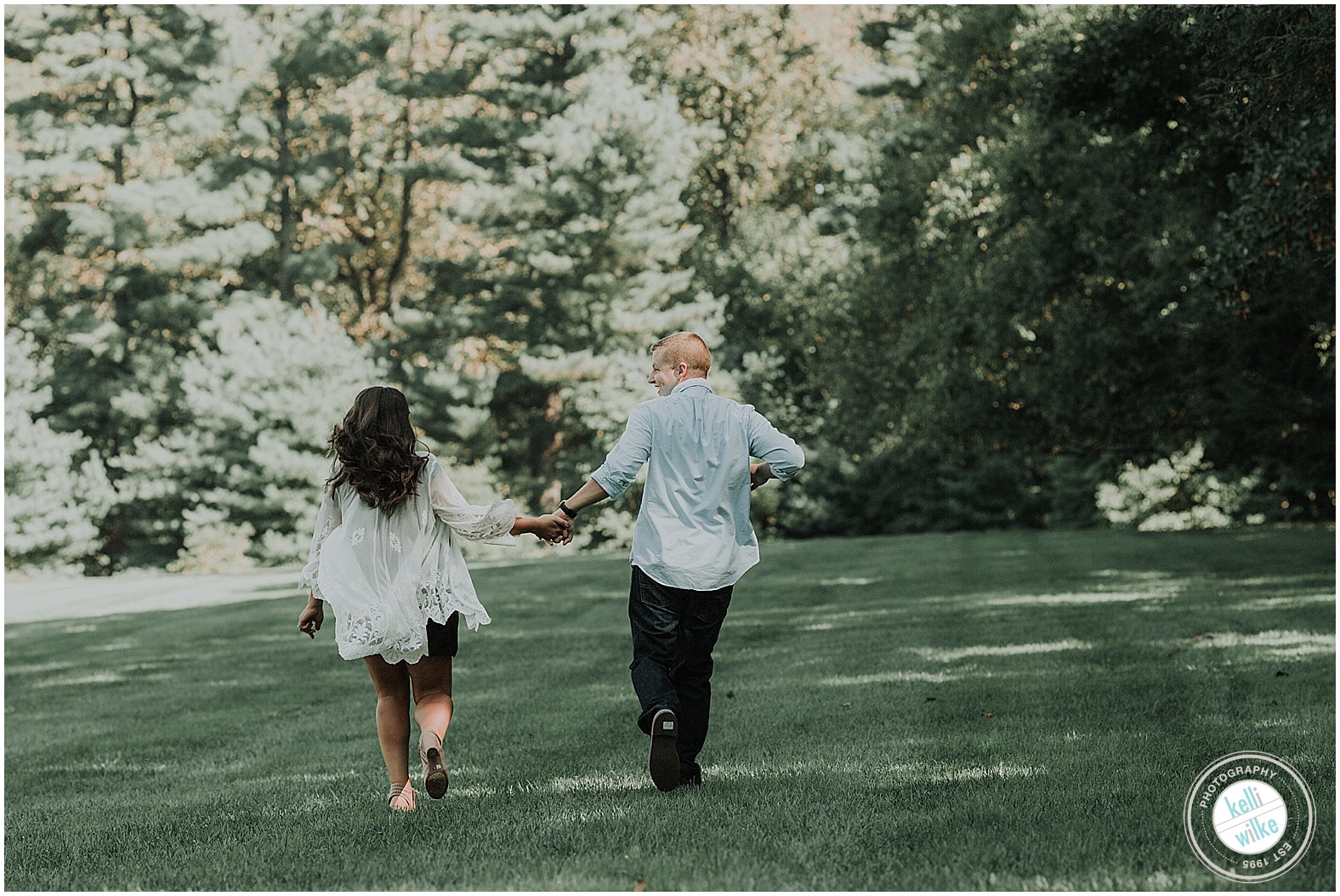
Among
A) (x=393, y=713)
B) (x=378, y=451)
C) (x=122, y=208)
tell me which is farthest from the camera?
(x=122, y=208)

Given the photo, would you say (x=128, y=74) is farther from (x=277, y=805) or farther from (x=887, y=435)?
(x=277, y=805)

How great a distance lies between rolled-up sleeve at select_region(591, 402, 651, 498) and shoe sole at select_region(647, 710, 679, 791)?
885 millimetres

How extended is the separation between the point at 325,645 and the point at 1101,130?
11607 millimetres

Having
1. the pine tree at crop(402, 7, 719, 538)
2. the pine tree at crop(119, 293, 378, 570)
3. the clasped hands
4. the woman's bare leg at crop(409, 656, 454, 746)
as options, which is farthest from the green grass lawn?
the pine tree at crop(402, 7, 719, 538)

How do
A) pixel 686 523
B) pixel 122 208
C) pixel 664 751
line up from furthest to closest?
pixel 122 208
pixel 686 523
pixel 664 751

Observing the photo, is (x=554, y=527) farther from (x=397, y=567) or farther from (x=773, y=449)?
(x=773, y=449)

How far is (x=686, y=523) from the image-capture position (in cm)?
543

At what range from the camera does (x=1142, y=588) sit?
14273 mm

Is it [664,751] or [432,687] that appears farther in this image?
[432,687]

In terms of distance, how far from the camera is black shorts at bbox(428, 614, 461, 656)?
216 inches

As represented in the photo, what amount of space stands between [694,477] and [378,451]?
1.26 metres

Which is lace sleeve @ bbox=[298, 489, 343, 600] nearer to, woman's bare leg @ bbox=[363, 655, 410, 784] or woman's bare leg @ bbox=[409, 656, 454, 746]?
woman's bare leg @ bbox=[363, 655, 410, 784]

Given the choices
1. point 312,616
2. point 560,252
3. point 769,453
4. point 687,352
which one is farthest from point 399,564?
point 560,252

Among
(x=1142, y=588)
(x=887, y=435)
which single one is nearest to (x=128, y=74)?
(x=887, y=435)
